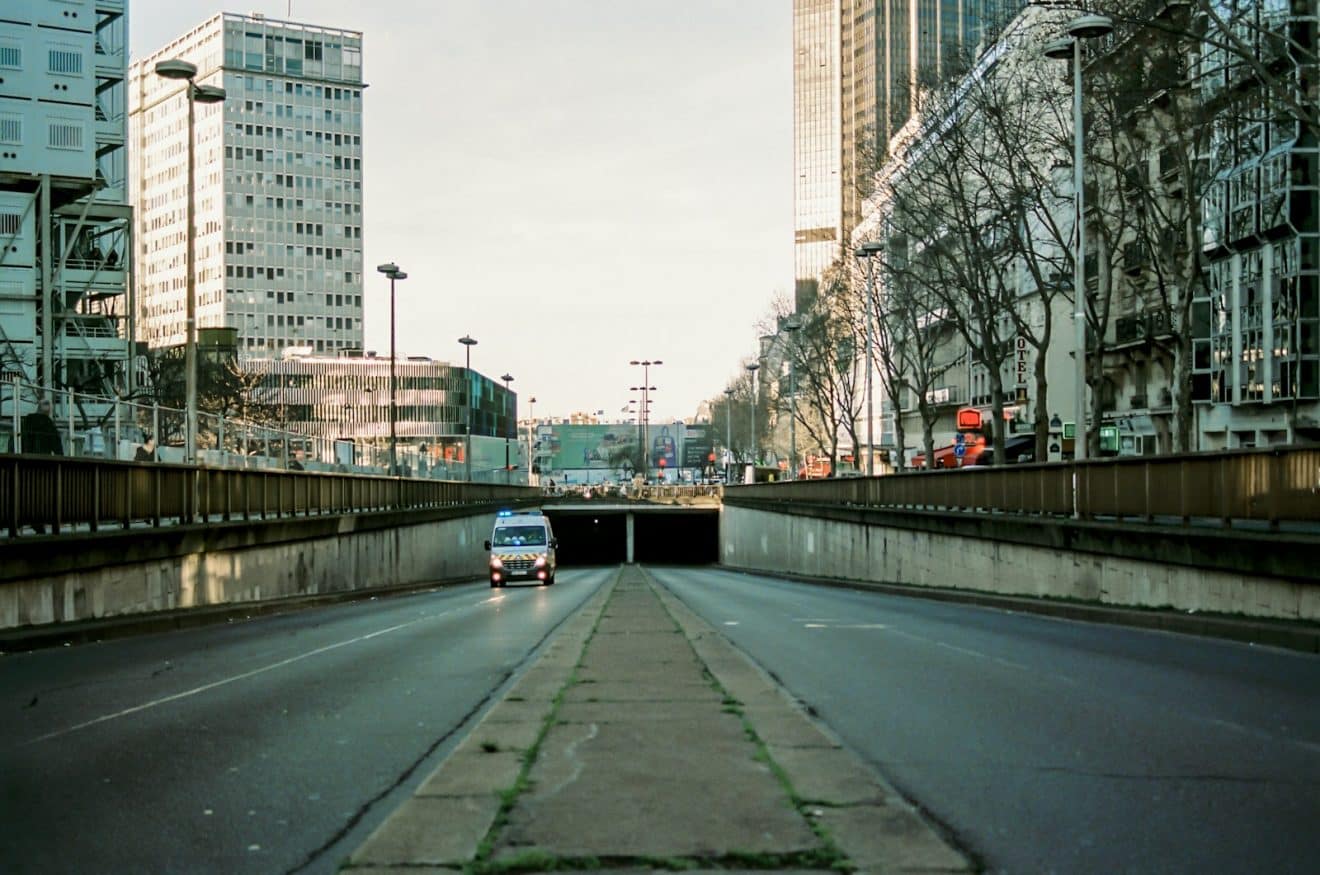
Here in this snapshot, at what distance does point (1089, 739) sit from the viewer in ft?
31.1

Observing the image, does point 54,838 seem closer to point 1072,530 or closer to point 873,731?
point 873,731

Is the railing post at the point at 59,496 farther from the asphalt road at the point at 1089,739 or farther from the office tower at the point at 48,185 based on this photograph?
the office tower at the point at 48,185

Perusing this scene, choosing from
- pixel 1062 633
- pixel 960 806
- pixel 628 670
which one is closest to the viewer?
pixel 960 806

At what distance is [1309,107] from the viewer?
21.9m

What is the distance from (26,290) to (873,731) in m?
72.8

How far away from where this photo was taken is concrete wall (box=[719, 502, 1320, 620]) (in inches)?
722

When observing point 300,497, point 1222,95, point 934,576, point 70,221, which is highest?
point 70,221

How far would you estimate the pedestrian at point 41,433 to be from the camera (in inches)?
806

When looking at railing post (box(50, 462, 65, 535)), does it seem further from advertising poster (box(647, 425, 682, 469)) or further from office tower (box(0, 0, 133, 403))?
advertising poster (box(647, 425, 682, 469))

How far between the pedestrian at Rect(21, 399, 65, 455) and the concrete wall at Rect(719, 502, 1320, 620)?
56.8ft

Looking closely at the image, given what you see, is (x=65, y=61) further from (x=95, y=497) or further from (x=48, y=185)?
(x=95, y=497)

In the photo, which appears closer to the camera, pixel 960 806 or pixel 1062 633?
pixel 960 806

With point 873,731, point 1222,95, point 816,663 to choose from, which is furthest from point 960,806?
point 1222,95

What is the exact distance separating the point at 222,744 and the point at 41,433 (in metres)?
13.2
